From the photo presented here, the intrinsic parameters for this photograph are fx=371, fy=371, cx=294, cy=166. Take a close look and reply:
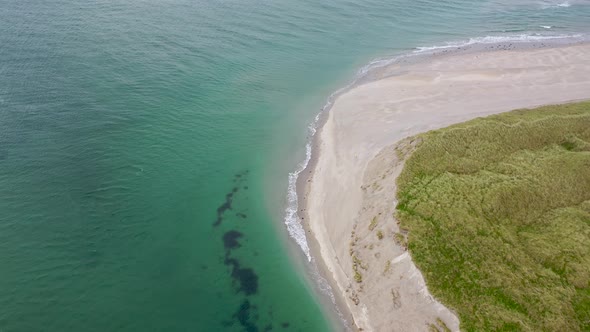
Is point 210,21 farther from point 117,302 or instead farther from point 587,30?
point 587,30

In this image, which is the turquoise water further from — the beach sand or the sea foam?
the beach sand

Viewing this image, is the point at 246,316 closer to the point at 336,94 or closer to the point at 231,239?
the point at 231,239

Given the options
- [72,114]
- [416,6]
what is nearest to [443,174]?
[72,114]

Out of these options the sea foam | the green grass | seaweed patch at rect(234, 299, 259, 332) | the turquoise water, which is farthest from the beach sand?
seaweed patch at rect(234, 299, 259, 332)

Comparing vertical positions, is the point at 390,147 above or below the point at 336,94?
below

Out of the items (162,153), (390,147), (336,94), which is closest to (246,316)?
(162,153)

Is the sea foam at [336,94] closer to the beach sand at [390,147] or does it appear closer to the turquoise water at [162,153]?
the turquoise water at [162,153]
